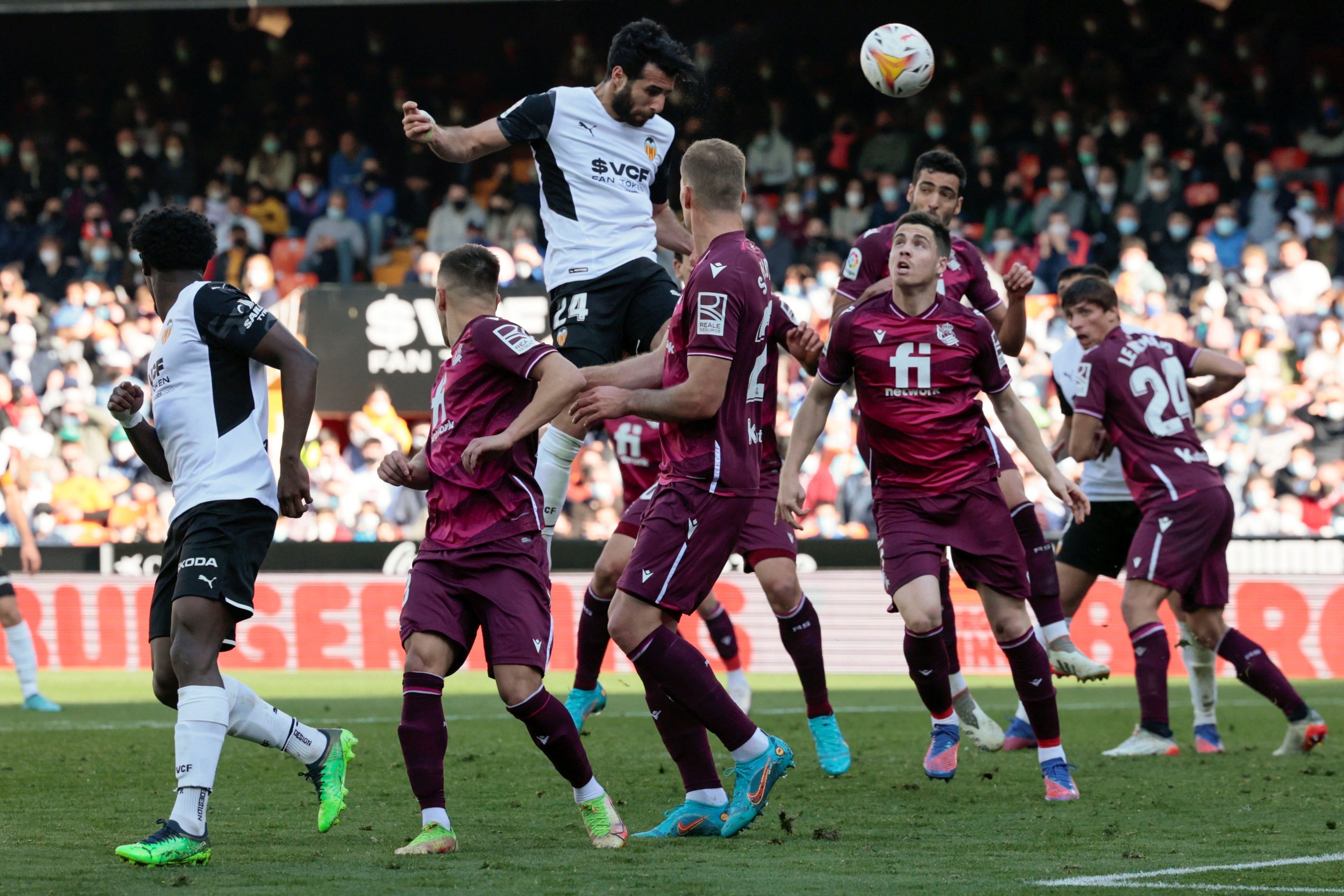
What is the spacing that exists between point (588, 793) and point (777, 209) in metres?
16.5

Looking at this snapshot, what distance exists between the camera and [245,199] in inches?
909

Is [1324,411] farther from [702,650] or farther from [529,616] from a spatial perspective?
[529,616]

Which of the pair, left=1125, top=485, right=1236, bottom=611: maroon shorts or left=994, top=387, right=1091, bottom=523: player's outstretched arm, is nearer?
left=994, top=387, right=1091, bottom=523: player's outstretched arm

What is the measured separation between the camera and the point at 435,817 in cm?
532

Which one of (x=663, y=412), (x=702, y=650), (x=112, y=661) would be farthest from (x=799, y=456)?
(x=112, y=661)

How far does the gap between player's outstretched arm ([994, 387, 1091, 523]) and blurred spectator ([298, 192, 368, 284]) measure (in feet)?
50.8

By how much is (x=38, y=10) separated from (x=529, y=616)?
57.9 ft

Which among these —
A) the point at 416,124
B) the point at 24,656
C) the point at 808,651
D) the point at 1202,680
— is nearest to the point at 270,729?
the point at 416,124

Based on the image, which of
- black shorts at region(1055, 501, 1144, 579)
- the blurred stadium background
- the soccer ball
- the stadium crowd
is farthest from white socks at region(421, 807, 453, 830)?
the stadium crowd

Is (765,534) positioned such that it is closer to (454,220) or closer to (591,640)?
(591,640)

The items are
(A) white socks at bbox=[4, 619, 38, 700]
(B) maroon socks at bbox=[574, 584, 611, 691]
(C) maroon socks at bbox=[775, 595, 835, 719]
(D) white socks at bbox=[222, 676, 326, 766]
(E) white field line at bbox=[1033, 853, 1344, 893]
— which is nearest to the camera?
(E) white field line at bbox=[1033, 853, 1344, 893]

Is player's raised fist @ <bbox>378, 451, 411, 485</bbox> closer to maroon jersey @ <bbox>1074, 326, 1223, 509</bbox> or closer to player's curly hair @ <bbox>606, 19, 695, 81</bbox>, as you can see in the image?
player's curly hair @ <bbox>606, 19, 695, 81</bbox>

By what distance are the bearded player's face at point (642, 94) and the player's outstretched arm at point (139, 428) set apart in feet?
9.11

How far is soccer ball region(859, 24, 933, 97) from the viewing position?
846cm
